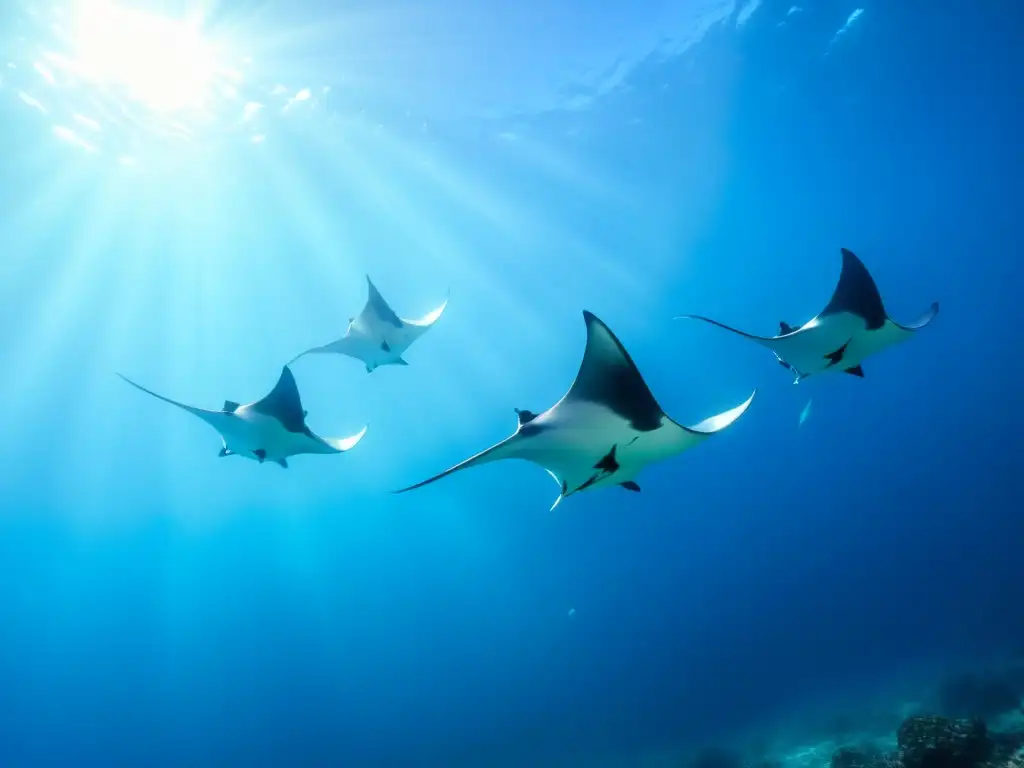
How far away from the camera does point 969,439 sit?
213 ft

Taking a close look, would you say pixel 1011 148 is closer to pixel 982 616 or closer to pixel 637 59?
pixel 637 59

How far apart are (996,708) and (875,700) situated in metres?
10.8

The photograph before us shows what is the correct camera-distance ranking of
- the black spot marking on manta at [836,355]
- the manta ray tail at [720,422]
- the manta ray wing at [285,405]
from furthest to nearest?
the black spot marking on manta at [836,355]
the manta ray wing at [285,405]
the manta ray tail at [720,422]

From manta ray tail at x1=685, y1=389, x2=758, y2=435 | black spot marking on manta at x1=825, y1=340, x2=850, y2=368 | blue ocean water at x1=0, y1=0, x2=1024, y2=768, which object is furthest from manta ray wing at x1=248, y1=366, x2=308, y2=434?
blue ocean water at x1=0, y1=0, x2=1024, y2=768

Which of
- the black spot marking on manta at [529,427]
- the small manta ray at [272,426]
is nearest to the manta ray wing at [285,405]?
the small manta ray at [272,426]

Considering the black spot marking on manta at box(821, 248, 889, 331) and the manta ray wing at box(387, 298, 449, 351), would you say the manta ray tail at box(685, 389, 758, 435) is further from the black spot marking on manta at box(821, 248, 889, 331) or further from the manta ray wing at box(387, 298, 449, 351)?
the manta ray wing at box(387, 298, 449, 351)

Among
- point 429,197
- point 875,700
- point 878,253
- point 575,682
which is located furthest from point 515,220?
point 575,682

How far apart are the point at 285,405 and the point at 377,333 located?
338 cm

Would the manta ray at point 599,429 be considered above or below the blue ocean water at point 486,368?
below

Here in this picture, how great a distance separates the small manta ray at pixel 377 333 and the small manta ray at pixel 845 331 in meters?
4.92

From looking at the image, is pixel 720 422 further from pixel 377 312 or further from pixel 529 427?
pixel 377 312

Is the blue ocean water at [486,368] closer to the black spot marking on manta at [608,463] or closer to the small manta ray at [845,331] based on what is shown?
the small manta ray at [845,331]

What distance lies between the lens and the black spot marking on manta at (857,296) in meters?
5.10

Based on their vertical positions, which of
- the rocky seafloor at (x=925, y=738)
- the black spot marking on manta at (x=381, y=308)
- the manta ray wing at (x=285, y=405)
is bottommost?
the rocky seafloor at (x=925, y=738)
